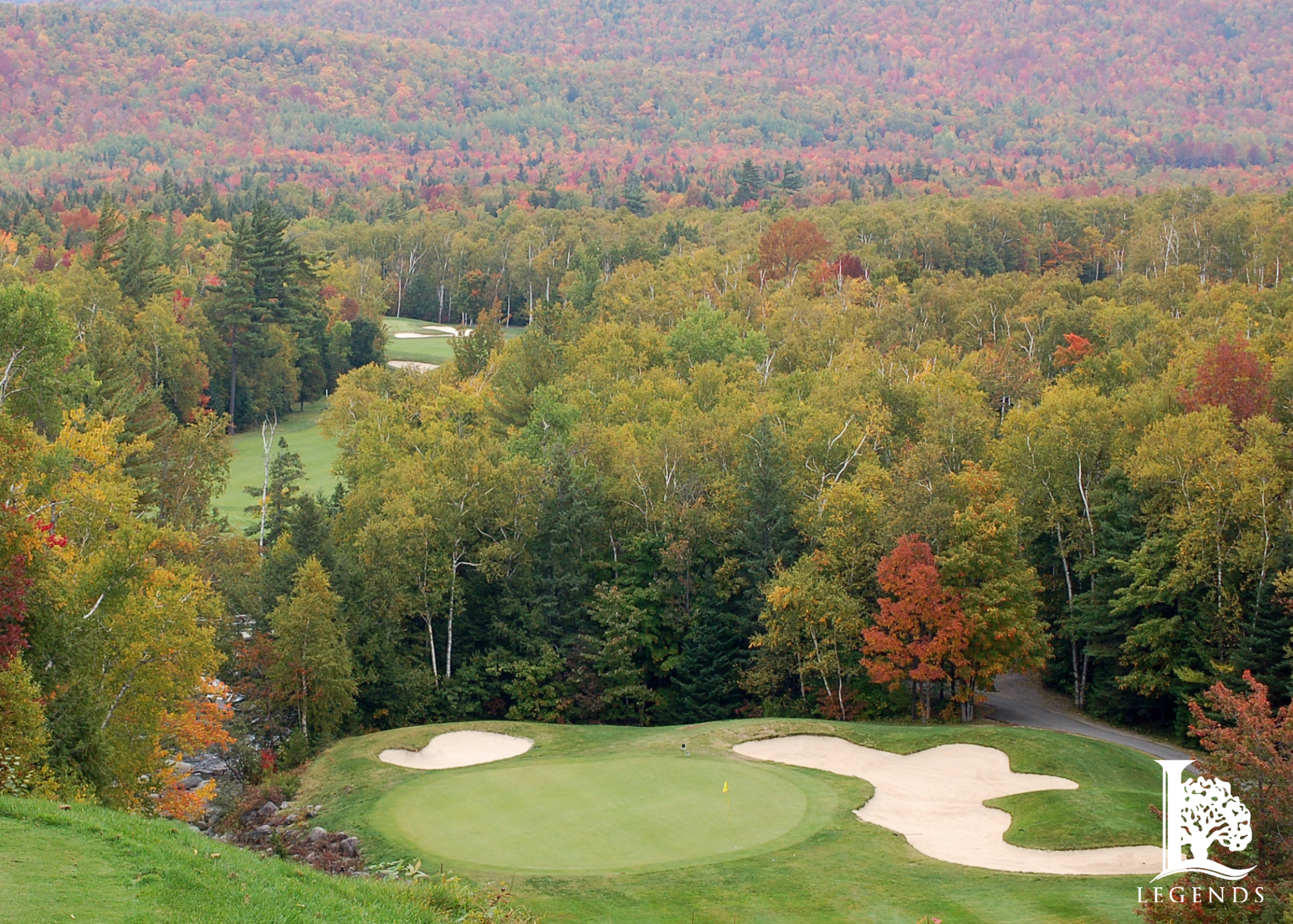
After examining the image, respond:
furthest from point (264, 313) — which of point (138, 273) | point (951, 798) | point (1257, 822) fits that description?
point (1257, 822)

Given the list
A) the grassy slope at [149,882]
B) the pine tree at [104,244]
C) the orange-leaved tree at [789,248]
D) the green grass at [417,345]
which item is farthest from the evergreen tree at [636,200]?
the grassy slope at [149,882]

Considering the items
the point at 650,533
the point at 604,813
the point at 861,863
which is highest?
the point at 650,533

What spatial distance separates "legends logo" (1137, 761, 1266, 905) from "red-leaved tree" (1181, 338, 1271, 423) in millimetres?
33843

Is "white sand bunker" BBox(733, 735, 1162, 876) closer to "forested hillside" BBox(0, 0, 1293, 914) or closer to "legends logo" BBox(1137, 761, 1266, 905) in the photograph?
"forested hillside" BBox(0, 0, 1293, 914)

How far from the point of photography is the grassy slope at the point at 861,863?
2277 centimetres

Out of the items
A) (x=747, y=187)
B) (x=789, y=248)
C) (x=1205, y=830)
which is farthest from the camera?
(x=747, y=187)

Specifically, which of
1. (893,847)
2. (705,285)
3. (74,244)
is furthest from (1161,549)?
(74,244)

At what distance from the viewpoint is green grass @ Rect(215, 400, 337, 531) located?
72.6 m

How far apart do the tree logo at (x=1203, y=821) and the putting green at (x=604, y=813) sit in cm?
845

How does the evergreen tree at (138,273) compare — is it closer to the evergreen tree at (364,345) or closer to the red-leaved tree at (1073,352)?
the evergreen tree at (364,345)

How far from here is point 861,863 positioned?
25.5 m

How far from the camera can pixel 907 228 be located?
385ft

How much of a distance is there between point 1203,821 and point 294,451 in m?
73.3

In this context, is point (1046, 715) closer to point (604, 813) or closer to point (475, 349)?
point (604, 813)
